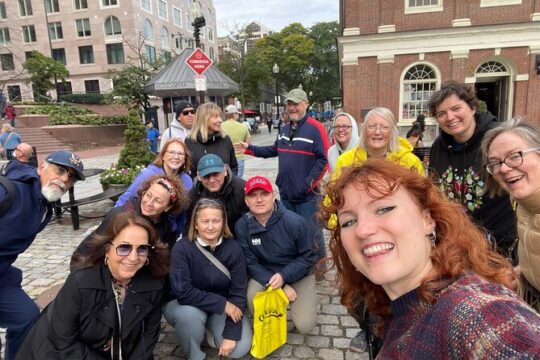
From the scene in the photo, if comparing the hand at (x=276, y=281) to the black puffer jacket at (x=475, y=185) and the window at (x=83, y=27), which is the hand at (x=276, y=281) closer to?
the black puffer jacket at (x=475, y=185)

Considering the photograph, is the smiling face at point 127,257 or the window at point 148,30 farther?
the window at point 148,30

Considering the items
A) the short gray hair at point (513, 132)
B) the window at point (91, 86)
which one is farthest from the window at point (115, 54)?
the short gray hair at point (513, 132)

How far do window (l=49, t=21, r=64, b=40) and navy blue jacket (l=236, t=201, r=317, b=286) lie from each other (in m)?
50.1

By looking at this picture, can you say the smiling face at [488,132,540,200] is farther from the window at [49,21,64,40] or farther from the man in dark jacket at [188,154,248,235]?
the window at [49,21,64,40]

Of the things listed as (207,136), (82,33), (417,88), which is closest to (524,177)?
(207,136)

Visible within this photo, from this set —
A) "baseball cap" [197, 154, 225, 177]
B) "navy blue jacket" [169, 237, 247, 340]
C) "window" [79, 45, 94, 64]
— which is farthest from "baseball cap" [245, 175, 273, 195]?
"window" [79, 45, 94, 64]

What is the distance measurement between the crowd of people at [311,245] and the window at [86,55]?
150 feet

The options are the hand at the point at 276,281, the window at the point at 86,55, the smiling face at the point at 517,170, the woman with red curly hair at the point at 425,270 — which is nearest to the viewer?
the woman with red curly hair at the point at 425,270

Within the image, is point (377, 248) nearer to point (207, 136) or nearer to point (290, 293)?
point (290, 293)

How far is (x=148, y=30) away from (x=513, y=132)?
47644 mm

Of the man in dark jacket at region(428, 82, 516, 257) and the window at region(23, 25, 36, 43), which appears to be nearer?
the man in dark jacket at region(428, 82, 516, 257)

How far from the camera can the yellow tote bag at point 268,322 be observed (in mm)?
2982

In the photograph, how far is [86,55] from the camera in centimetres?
4288

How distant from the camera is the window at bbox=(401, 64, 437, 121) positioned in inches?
679
